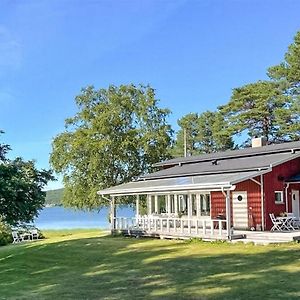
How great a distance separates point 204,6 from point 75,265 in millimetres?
12427

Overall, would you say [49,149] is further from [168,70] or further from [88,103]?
[168,70]

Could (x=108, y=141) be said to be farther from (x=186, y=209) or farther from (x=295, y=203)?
(x=295, y=203)

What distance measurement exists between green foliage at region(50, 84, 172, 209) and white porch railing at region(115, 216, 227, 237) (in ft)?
35.7

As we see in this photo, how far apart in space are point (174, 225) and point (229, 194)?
11.7 feet

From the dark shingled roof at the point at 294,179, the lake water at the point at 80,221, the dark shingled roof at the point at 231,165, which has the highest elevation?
the dark shingled roof at the point at 231,165

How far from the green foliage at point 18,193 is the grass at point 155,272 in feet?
5.80

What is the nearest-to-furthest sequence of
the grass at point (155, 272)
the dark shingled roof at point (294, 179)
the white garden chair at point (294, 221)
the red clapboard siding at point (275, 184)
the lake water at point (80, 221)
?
the grass at point (155, 272) < the white garden chair at point (294, 221) < the red clapboard siding at point (275, 184) < the dark shingled roof at point (294, 179) < the lake water at point (80, 221)

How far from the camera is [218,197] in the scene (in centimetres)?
2423

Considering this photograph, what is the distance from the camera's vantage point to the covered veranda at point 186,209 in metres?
20.1

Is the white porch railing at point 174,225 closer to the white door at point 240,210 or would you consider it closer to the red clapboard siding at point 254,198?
the white door at point 240,210

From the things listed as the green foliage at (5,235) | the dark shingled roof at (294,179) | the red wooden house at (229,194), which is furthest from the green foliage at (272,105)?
the green foliage at (5,235)

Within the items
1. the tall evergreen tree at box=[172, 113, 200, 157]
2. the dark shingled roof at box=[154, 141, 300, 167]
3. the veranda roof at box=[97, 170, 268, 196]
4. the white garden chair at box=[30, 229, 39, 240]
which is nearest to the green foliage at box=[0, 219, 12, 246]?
the white garden chair at box=[30, 229, 39, 240]

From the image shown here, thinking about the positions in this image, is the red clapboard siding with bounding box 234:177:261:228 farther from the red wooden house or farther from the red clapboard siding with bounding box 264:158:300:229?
the red clapboard siding with bounding box 264:158:300:229

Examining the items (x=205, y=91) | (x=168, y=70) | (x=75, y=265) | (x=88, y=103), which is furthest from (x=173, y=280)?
(x=205, y=91)
